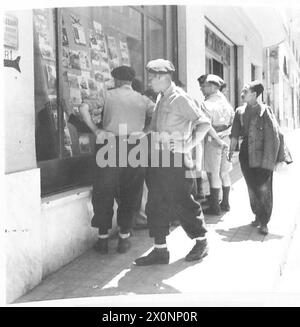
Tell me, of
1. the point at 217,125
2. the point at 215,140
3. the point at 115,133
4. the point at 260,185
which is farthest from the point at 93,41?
the point at 260,185

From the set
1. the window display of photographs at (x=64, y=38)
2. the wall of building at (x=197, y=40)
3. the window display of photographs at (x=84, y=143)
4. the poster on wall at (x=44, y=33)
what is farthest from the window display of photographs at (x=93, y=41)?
the wall of building at (x=197, y=40)

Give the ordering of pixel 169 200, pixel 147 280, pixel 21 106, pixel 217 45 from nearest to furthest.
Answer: pixel 21 106 < pixel 147 280 < pixel 169 200 < pixel 217 45

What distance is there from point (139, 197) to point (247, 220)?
1.47 m

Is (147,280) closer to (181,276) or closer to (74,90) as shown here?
(181,276)

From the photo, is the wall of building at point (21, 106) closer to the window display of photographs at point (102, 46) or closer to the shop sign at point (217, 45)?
the window display of photographs at point (102, 46)

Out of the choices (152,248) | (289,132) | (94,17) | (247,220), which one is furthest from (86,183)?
(289,132)

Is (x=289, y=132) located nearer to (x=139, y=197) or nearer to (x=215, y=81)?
(x=215, y=81)

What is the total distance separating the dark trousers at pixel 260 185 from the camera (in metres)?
4.54

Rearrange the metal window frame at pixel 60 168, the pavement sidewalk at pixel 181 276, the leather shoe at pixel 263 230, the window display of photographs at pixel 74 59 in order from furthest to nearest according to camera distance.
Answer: the leather shoe at pixel 263 230
the window display of photographs at pixel 74 59
the metal window frame at pixel 60 168
the pavement sidewalk at pixel 181 276

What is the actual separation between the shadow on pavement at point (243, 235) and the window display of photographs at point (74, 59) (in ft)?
6.51

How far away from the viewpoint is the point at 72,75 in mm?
4168

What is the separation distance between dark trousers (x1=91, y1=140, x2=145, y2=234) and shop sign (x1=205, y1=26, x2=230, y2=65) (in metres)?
3.52

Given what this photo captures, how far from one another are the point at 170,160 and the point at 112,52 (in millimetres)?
1571

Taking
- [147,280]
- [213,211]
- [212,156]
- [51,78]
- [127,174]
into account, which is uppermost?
[51,78]
